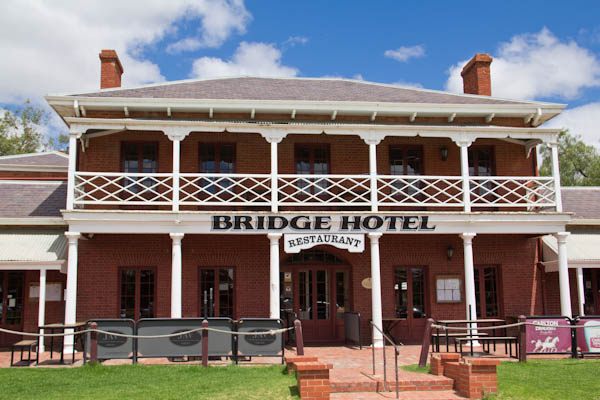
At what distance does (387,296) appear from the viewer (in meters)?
16.7

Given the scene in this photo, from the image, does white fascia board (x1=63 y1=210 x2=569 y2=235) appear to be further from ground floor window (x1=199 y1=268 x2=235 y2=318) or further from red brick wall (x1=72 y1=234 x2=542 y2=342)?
ground floor window (x1=199 y1=268 x2=235 y2=318)

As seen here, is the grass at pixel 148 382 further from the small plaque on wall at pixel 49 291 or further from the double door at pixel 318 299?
the double door at pixel 318 299

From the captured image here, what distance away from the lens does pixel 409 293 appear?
55.5 ft

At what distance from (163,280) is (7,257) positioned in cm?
381

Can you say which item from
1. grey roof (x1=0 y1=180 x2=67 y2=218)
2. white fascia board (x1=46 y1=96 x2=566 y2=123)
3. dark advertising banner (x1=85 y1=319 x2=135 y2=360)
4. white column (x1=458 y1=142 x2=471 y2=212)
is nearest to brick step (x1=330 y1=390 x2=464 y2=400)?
dark advertising banner (x1=85 y1=319 x2=135 y2=360)

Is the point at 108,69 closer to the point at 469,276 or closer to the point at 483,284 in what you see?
the point at 469,276

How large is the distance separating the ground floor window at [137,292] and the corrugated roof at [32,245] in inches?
70.2

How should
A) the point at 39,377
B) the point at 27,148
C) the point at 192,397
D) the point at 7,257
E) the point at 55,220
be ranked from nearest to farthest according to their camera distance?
the point at 192,397 < the point at 39,377 < the point at 7,257 < the point at 55,220 < the point at 27,148

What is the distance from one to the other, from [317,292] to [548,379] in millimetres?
7466

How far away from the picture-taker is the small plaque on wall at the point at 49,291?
51.9ft

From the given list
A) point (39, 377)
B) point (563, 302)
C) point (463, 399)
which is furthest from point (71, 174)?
point (563, 302)

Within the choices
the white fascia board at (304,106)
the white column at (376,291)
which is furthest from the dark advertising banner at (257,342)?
the white fascia board at (304,106)

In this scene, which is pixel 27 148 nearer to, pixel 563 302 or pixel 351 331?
pixel 351 331

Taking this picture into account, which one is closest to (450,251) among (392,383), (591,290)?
(591,290)
